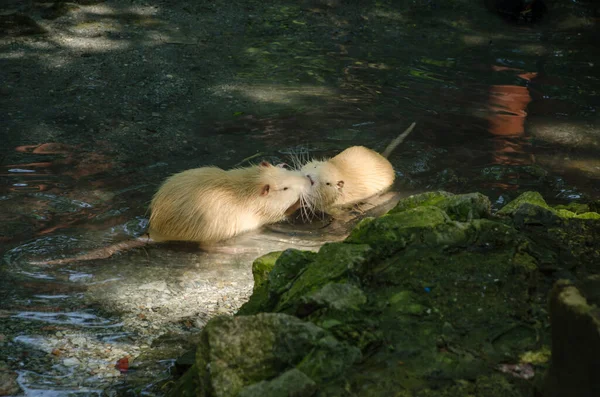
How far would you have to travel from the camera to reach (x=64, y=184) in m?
5.56

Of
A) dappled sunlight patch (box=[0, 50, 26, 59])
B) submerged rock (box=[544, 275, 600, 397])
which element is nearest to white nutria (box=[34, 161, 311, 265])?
submerged rock (box=[544, 275, 600, 397])

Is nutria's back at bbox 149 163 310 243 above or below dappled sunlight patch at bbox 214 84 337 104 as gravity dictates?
below

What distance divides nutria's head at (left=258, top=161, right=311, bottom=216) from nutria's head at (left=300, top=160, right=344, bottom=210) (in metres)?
0.06

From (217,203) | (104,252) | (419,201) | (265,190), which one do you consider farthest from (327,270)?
(265,190)

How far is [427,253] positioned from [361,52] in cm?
608

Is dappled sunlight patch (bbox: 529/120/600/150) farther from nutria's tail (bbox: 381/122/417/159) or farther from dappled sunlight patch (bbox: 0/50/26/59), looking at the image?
dappled sunlight patch (bbox: 0/50/26/59)

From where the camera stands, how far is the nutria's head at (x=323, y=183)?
223 inches

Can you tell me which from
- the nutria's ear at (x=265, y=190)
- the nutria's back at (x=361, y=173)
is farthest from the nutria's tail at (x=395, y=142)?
the nutria's ear at (x=265, y=190)

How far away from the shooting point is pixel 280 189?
5.56 metres

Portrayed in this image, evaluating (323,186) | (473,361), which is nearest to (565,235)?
(473,361)

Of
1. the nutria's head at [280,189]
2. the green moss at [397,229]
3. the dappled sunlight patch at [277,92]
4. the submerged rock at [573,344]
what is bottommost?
the nutria's head at [280,189]

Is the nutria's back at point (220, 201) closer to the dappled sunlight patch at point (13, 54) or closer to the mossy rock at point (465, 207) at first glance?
the mossy rock at point (465, 207)

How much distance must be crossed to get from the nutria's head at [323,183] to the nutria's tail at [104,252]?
1365 millimetres

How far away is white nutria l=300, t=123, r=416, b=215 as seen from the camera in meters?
5.71
